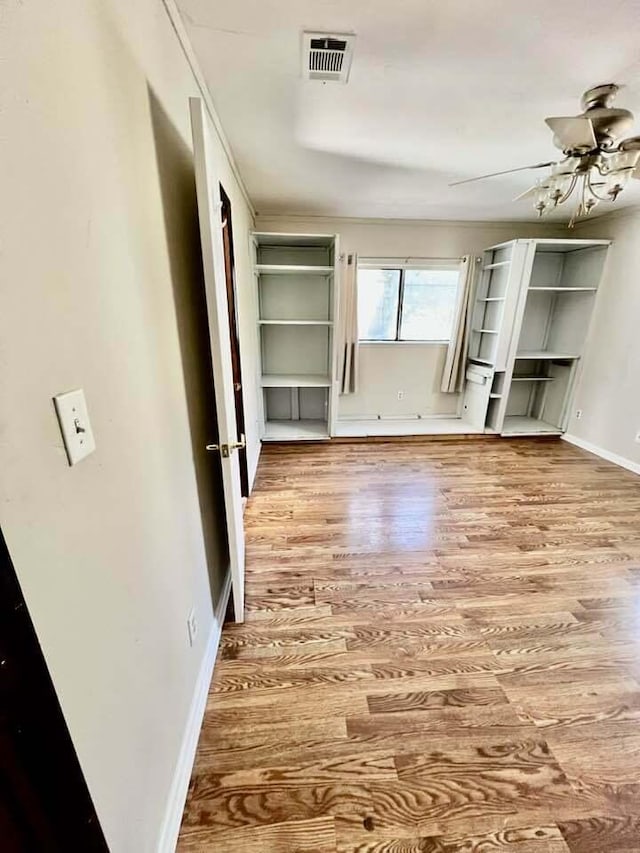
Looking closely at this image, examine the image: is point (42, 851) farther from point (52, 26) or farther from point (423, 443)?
point (423, 443)

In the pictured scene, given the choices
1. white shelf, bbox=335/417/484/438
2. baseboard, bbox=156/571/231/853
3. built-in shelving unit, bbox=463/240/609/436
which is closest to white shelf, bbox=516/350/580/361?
built-in shelving unit, bbox=463/240/609/436

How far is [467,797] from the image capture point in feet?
3.64

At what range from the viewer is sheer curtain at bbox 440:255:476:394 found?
4.23m

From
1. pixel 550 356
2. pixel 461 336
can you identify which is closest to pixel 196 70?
pixel 461 336

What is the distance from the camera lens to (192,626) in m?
1.27

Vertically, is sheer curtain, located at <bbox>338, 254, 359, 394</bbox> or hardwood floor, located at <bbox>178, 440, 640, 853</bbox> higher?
sheer curtain, located at <bbox>338, 254, 359, 394</bbox>

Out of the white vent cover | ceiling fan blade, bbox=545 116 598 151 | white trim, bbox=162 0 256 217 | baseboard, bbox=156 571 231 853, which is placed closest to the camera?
baseboard, bbox=156 571 231 853

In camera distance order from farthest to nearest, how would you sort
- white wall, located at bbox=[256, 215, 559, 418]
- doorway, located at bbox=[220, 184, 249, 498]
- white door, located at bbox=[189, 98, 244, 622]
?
white wall, located at bbox=[256, 215, 559, 418], doorway, located at bbox=[220, 184, 249, 498], white door, located at bbox=[189, 98, 244, 622]

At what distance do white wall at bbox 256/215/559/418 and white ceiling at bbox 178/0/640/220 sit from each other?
1.25m

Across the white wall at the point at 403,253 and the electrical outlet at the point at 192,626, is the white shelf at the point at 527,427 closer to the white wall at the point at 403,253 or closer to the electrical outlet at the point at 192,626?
the white wall at the point at 403,253

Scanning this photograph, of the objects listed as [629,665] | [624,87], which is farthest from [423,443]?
[624,87]

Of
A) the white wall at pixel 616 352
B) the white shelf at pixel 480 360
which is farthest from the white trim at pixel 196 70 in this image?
the white wall at pixel 616 352

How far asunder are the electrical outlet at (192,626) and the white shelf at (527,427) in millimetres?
4084

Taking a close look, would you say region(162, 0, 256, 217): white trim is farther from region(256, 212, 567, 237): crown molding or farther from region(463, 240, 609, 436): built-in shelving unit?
region(463, 240, 609, 436): built-in shelving unit
